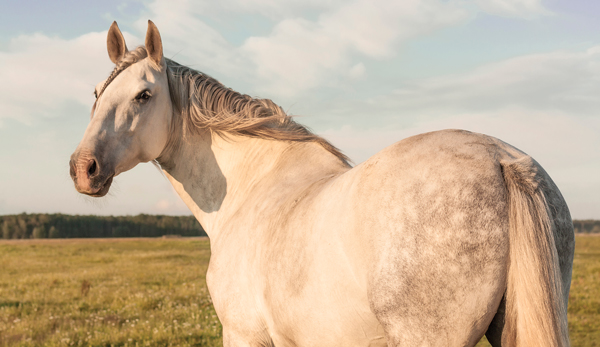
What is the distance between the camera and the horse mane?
3641mm

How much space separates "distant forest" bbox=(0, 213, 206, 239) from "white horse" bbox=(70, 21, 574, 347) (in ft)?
137

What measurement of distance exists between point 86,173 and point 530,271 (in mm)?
2958

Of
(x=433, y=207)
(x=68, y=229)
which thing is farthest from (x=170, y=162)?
(x=68, y=229)

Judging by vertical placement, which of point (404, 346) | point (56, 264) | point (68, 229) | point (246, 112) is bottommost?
point (68, 229)

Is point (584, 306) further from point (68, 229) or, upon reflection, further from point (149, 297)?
point (68, 229)

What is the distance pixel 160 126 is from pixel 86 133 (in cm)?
62

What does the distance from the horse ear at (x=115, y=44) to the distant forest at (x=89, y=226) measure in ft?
134

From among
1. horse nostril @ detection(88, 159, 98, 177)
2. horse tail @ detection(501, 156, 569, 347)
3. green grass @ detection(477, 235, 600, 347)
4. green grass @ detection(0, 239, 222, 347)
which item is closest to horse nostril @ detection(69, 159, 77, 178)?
horse nostril @ detection(88, 159, 98, 177)

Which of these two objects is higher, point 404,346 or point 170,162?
point 170,162

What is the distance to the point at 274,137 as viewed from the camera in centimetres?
369

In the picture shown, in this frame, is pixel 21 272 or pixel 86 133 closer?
pixel 86 133

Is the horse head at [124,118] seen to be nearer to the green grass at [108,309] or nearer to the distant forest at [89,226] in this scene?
the green grass at [108,309]

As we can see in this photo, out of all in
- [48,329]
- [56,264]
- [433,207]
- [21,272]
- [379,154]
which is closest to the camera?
[433,207]

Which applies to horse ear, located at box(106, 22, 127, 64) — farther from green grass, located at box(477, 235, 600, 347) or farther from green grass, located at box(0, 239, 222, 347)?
green grass, located at box(477, 235, 600, 347)
